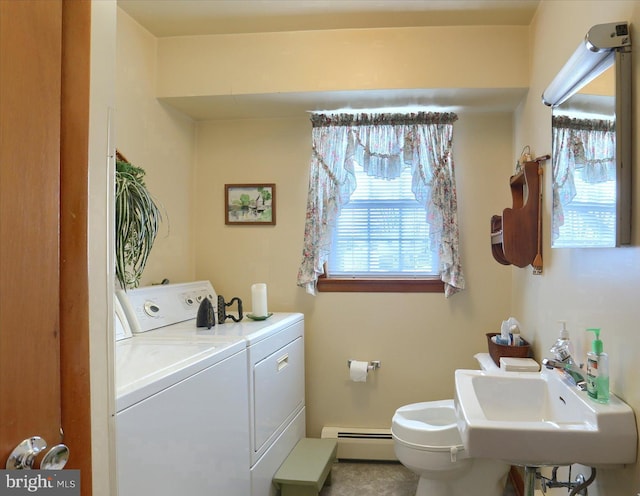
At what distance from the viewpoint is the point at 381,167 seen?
308 cm

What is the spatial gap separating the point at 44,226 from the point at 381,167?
252cm

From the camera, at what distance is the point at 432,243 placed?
119 inches

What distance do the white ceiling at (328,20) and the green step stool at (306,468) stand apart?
2.02m

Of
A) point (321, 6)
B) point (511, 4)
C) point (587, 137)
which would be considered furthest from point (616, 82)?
point (321, 6)

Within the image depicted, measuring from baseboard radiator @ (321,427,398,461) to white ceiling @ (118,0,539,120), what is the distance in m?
2.04

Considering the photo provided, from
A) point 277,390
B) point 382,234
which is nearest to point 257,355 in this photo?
point 277,390

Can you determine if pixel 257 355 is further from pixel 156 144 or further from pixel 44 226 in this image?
pixel 44 226

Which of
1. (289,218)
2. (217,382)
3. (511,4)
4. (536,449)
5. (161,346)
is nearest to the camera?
(536,449)

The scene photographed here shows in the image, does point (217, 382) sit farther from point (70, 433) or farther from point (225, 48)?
point (225, 48)

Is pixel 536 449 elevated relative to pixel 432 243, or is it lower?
lower

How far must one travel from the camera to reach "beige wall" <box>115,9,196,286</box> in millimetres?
2555

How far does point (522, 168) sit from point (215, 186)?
1921 mm

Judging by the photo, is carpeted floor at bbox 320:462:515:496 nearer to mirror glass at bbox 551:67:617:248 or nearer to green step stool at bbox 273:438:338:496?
green step stool at bbox 273:438:338:496

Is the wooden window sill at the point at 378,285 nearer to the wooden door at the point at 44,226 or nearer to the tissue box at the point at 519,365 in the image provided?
the tissue box at the point at 519,365
